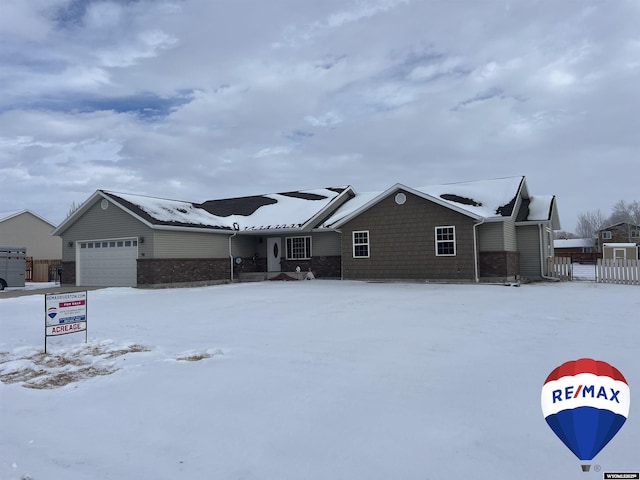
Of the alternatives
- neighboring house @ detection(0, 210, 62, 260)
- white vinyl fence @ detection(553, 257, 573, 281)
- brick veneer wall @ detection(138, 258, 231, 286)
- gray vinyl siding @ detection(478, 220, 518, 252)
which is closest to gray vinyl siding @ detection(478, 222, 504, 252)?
gray vinyl siding @ detection(478, 220, 518, 252)

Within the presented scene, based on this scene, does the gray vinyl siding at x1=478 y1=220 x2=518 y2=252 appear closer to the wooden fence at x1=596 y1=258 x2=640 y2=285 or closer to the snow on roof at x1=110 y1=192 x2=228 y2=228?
the wooden fence at x1=596 y1=258 x2=640 y2=285

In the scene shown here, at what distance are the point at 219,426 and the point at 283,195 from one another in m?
25.1

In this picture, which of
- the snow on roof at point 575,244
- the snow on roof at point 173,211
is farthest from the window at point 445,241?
the snow on roof at point 575,244

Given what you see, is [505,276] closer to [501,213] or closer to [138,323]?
[501,213]

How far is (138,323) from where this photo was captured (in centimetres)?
1004

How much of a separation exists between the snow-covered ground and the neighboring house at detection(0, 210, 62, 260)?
30317mm

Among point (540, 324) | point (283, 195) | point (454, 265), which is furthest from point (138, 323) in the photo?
point (283, 195)

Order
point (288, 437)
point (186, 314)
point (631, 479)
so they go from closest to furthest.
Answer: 1. point (631, 479)
2. point (288, 437)
3. point (186, 314)

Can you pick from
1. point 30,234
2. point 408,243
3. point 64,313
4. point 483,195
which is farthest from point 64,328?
point 30,234

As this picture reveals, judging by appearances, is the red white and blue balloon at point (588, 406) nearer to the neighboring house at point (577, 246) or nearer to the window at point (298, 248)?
the window at point (298, 248)

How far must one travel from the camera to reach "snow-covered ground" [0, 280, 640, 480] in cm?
343

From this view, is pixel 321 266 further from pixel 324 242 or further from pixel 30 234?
pixel 30 234

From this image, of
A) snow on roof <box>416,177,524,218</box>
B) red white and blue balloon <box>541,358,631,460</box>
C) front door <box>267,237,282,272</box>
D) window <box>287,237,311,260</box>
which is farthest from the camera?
front door <box>267,237,282,272</box>

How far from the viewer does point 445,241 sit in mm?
19688
